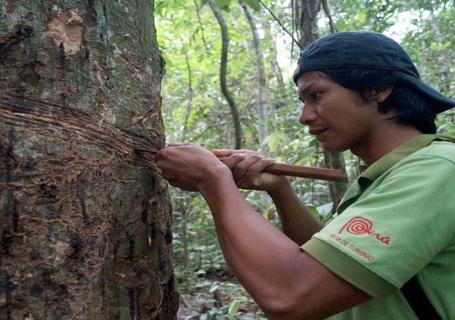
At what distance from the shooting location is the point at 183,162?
1.36 m

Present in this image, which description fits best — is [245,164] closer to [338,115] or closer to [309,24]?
[338,115]

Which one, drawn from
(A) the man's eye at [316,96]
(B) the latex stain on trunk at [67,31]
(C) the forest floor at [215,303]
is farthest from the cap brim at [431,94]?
(C) the forest floor at [215,303]

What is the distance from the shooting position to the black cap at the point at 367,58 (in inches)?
56.2

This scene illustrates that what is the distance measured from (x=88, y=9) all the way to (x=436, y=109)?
944 millimetres

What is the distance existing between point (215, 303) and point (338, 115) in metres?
3.18

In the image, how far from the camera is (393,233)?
1088 millimetres

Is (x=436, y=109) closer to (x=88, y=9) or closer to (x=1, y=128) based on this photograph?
(x=88, y=9)

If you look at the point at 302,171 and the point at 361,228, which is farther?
the point at 302,171

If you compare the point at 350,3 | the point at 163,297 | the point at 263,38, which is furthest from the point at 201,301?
the point at 263,38

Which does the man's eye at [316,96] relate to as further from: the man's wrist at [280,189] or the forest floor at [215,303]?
the forest floor at [215,303]

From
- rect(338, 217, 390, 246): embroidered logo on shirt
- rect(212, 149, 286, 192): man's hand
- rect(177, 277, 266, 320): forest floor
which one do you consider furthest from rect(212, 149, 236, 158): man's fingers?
rect(177, 277, 266, 320): forest floor

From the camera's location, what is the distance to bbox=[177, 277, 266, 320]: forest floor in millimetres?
3699

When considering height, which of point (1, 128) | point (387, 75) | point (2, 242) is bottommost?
point (2, 242)

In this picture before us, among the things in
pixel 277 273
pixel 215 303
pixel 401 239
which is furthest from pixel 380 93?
pixel 215 303
